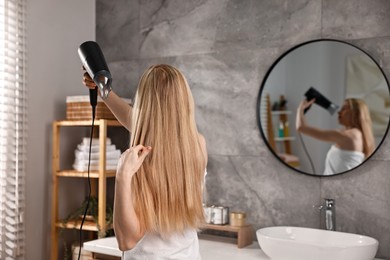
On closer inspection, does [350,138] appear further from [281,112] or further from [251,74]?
[251,74]

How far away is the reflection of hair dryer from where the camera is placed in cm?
245

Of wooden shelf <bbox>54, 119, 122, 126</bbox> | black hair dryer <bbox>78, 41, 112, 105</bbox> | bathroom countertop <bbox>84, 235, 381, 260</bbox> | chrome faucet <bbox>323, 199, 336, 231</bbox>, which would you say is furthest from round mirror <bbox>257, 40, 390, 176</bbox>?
black hair dryer <bbox>78, 41, 112, 105</bbox>

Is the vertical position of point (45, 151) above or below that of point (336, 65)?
below

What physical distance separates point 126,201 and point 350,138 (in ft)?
4.89

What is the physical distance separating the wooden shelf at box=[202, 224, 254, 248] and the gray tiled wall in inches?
4.3

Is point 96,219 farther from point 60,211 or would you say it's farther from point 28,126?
point 28,126

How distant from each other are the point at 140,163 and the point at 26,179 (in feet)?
6.15

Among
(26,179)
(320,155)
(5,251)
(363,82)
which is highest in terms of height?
(363,82)

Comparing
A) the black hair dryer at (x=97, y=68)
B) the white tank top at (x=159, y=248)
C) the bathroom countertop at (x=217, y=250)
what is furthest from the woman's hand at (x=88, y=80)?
A: the bathroom countertop at (x=217, y=250)

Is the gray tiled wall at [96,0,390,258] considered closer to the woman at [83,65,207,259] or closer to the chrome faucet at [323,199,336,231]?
the chrome faucet at [323,199,336,231]

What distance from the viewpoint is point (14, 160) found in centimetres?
282

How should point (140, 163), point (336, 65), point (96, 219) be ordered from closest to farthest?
point (140, 163) → point (336, 65) → point (96, 219)

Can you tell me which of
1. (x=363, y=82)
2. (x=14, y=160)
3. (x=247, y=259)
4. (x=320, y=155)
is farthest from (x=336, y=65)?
(x=14, y=160)

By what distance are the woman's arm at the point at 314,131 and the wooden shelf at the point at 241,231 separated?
592 mm
